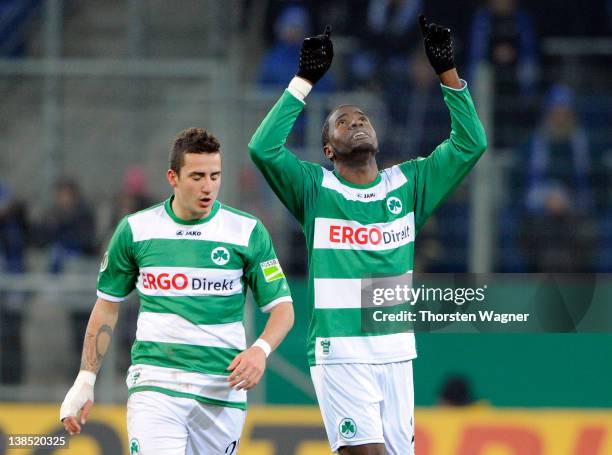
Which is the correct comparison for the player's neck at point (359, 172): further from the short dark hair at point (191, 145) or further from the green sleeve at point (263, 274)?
the short dark hair at point (191, 145)

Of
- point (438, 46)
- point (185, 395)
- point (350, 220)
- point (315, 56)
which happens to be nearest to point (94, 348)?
point (185, 395)

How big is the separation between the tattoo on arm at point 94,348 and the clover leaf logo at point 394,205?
1415 millimetres

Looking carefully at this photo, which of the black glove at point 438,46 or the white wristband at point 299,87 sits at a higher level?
the black glove at point 438,46

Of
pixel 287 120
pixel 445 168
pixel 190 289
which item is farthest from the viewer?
pixel 445 168

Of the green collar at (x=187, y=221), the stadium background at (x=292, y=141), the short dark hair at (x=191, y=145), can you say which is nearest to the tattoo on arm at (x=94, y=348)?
the green collar at (x=187, y=221)

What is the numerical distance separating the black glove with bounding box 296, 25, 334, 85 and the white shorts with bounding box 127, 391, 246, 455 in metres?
1.57

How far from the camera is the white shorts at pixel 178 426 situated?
527cm

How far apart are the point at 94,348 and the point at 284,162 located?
122 centimetres

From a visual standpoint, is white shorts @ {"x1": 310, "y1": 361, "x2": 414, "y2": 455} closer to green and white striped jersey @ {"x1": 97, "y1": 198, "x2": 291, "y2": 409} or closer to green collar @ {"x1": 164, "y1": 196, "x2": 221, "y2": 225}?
green and white striped jersey @ {"x1": 97, "y1": 198, "x2": 291, "y2": 409}

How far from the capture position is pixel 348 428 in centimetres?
571

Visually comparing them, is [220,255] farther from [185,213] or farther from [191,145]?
[191,145]

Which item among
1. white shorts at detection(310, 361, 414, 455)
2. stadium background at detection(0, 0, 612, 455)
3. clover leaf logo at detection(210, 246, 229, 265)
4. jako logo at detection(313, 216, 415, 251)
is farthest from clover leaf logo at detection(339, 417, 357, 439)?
stadium background at detection(0, 0, 612, 455)

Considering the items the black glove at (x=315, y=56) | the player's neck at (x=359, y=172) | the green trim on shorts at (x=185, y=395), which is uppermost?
the black glove at (x=315, y=56)

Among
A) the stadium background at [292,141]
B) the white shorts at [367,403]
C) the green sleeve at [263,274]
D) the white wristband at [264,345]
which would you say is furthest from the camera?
the stadium background at [292,141]
